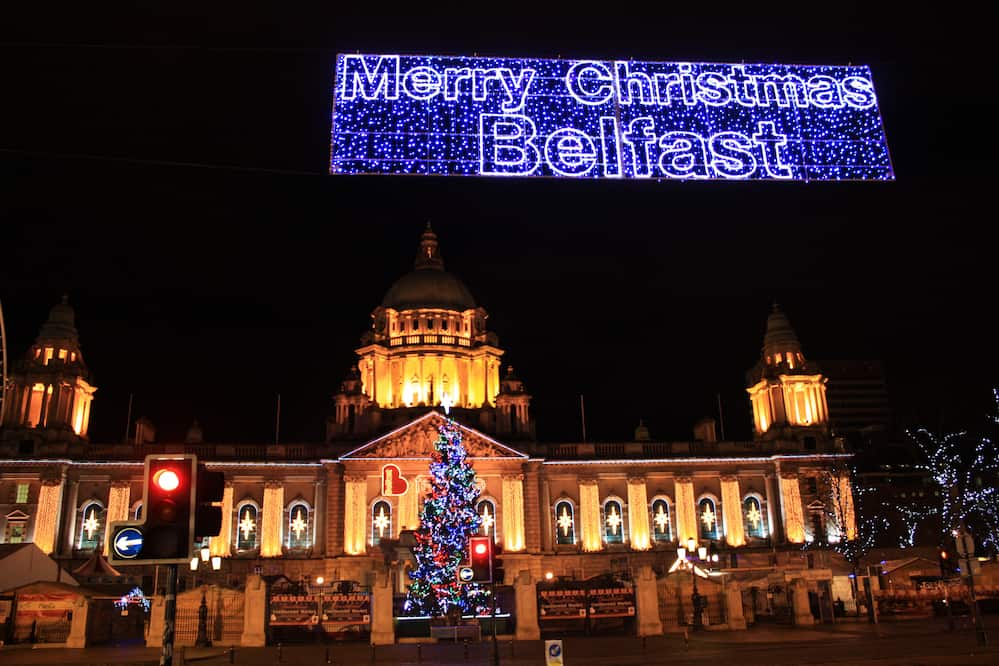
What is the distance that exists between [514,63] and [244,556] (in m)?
54.1

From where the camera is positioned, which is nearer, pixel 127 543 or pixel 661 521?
pixel 127 543

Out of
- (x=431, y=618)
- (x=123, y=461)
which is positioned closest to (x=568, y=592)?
(x=431, y=618)

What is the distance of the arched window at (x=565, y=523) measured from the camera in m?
65.9

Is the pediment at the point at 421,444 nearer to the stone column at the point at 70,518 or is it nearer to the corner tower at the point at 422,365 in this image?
the corner tower at the point at 422,365

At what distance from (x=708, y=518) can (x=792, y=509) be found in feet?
20.3

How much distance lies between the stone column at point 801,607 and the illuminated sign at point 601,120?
28.8m

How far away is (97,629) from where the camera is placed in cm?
3925

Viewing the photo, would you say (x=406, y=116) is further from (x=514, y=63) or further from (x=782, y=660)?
(x=782, y=660)

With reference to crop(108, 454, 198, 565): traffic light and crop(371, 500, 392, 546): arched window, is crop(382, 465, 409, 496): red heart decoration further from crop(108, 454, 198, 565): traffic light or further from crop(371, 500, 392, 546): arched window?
crop(108, 454, 198, 565): traffic light

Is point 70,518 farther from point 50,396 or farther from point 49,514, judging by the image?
point 50,396

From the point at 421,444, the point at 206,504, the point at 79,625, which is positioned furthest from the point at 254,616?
the point at 421,444

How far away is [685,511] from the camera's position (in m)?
66.8

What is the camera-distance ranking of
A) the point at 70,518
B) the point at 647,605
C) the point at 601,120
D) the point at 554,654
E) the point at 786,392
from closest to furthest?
1. the point at 554,654
2. the point at 601,120
3. the point at 647,605
4. the point at 70,518
5. the point at 786,392

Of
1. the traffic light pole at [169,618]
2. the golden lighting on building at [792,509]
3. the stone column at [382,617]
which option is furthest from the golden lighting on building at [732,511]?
the traffic light pole at [169,618]
